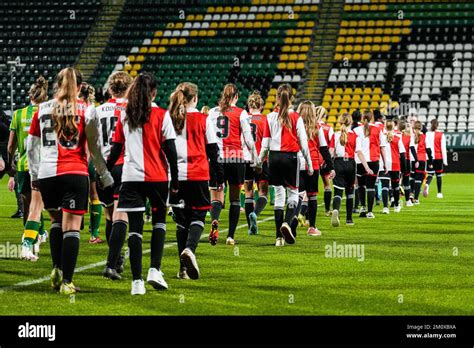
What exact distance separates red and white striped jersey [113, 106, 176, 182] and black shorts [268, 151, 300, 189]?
14.4 ft

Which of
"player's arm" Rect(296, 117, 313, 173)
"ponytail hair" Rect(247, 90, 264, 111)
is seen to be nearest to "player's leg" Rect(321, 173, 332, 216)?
"ponytail hair" Rect(247, 90, 264, 111)

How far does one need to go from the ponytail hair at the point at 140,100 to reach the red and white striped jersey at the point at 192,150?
1.43 m

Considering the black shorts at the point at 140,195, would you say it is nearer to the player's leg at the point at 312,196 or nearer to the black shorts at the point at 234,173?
the black shorts at the point at 234,173

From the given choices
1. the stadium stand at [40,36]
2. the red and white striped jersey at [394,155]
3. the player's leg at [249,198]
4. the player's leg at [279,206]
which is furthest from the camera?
the stadium stand at [40,36]

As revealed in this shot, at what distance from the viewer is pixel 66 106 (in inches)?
331

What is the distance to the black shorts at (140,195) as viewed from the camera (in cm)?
841

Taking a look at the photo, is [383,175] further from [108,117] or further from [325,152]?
[108,117]

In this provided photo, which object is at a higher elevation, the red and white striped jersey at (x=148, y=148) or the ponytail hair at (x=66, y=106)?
the ponytail hair at (x=66, y=106)

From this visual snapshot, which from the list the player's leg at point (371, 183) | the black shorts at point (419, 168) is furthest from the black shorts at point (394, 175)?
the black shorts at point (419, 168)

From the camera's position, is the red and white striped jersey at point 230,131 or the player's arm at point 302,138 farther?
the red and white striped jersey at point 230,131

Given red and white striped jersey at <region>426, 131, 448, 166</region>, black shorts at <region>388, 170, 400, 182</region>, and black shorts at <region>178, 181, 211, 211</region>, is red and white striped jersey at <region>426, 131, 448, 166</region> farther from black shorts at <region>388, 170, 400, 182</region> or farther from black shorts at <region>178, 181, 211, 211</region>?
black shorts at <region>178, 181, 211, 211</region>

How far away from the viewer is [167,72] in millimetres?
46500

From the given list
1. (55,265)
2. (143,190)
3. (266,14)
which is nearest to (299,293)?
(143,190)

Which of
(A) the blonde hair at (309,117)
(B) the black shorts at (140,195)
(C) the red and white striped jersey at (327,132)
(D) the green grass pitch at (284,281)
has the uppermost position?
(A) the blonde hair at (309,117)
